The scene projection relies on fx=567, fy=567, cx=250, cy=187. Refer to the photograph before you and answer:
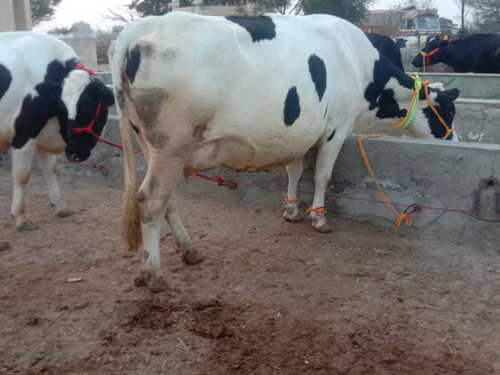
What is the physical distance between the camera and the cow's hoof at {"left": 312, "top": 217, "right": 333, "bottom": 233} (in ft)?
16.9

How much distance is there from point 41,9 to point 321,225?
40853mm

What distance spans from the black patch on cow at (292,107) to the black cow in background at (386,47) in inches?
62.3

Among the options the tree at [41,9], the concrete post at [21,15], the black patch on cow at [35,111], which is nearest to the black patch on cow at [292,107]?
the black patch on cow at [35,111]

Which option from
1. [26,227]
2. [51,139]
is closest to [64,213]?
[26,227]

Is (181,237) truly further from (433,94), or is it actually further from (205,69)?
(433,94)

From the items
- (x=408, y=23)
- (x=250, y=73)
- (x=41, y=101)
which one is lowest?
(x=41, y=101)

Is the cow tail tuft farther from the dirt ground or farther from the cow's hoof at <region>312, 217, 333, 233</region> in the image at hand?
→ the cow's hoof at <region>312, 217, 333, 233</region>

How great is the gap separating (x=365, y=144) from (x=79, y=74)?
2.69 meters

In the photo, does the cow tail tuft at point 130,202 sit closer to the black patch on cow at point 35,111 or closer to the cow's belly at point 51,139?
the black patch on cow at point 35,111

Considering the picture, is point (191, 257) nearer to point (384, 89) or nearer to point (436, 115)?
point (384, 89)

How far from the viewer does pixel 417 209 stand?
5066 millimetres

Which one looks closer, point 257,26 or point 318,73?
point 257,26

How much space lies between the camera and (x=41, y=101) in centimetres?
503

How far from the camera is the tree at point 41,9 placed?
131ft
